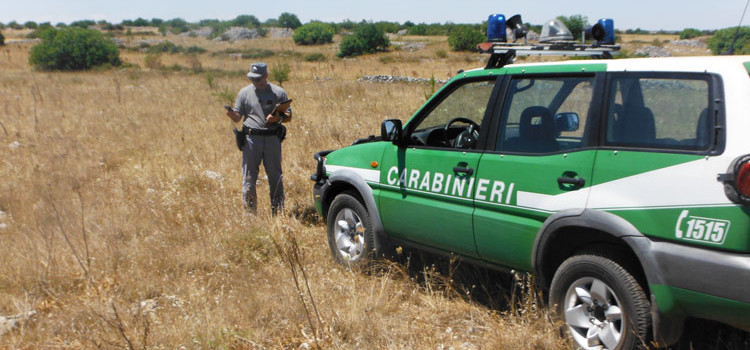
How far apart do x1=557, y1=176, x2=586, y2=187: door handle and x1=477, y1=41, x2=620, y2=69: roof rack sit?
112 centimetres

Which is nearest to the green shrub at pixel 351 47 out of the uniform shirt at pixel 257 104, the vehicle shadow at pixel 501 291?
the uniform shirt at pixel 257 104

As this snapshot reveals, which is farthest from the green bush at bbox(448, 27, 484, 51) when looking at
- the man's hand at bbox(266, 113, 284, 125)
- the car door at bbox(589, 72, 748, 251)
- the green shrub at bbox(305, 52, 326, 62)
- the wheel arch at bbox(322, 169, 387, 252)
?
the car door at bbox(589, 72, 748, 251)

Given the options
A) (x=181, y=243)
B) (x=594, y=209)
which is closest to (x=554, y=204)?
(x=594, y=209)

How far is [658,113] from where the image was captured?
3326mm

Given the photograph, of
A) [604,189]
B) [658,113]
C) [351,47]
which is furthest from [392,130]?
[351,47]

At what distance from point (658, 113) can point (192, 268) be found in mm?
4088

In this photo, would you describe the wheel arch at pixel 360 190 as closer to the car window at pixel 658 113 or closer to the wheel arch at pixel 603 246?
the wheel arch at pixel 603 246

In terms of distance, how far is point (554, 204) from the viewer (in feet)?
11.7

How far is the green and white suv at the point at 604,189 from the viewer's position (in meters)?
2.91

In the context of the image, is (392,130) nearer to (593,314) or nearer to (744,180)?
(593,314)

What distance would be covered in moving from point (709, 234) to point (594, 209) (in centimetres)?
60

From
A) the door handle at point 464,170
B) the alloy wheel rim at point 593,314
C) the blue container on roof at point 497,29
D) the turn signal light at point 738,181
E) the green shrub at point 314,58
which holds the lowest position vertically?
the green shrub at point 314,58

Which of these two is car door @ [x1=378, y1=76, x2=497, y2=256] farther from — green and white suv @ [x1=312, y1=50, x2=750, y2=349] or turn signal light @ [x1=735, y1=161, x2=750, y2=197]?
turn signal light @ [x1=735, y1=161, x2=750, y2=197]

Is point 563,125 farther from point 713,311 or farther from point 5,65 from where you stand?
point 5,65
